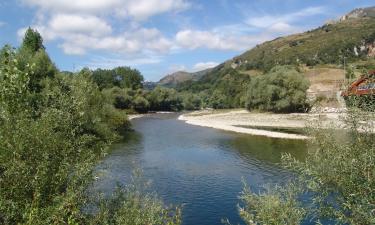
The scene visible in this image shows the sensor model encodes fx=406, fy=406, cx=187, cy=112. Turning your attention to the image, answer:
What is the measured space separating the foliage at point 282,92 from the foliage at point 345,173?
84.9m

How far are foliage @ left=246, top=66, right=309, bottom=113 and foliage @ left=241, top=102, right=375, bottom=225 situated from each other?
84.9 metres

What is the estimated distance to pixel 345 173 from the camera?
1261 centimetres

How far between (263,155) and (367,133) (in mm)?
35954

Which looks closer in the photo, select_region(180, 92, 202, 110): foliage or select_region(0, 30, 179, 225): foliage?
select_region(0, 30, 179, 225): foliage

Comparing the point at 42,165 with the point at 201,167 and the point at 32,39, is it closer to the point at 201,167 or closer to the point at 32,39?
the point at 201,167

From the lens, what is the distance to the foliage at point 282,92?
331 feet

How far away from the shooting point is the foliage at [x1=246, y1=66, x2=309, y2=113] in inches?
3967

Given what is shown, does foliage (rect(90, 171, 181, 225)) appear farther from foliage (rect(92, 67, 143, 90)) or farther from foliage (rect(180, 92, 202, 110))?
foliage (rect(180, 92, 202, 110))

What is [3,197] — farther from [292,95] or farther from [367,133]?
[292,95]

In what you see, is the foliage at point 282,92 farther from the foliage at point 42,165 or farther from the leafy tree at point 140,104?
the foliage at point 42,165

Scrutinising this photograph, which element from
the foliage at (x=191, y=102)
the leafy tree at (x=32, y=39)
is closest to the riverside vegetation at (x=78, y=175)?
the leafy tree at (x=32, y=39)

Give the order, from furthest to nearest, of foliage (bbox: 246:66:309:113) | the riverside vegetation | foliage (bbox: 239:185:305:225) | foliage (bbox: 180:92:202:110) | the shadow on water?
foliage (bbox: 180:92:202:110) → foliage (bbox: 246:66:309:113) → the shadow on water → foliage (bbox: 239:185:305:225) → the riverside vegetation

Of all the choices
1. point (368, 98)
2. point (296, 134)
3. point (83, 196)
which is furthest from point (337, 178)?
point (296, 134)

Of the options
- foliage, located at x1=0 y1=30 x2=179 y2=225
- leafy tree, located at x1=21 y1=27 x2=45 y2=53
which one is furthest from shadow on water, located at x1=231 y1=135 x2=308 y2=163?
leafy tree, located at x1=21 y1=27 x2=45 y2=53
